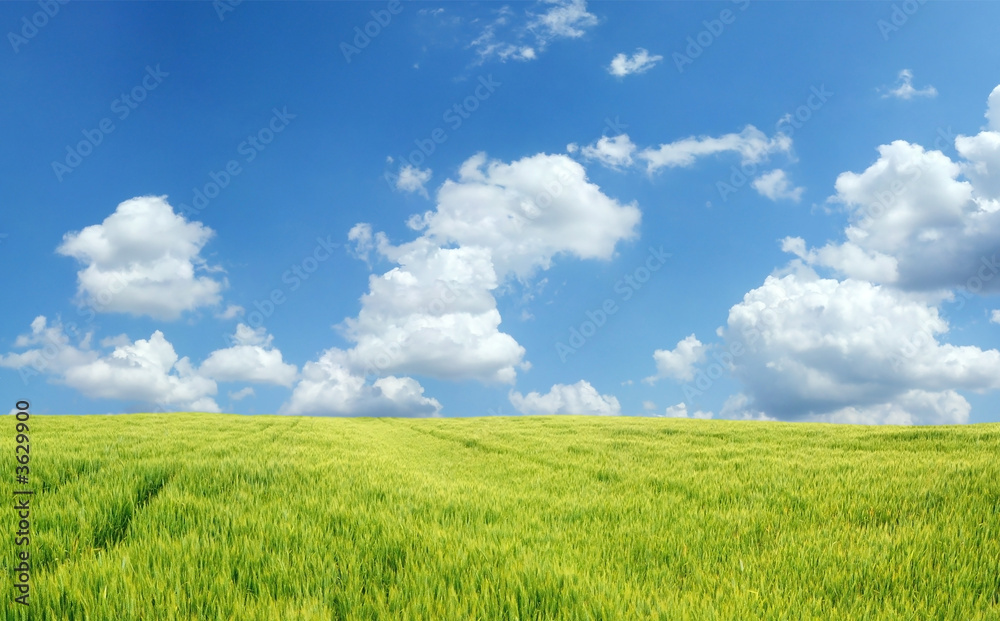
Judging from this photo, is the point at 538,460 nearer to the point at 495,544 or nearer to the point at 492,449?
the point at 492,449

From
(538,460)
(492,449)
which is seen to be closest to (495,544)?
(538,460)

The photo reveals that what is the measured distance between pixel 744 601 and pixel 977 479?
18.5ft

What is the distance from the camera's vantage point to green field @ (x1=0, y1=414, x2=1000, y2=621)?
12.1 feet

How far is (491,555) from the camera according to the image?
4.47 metres

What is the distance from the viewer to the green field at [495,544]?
3682mm

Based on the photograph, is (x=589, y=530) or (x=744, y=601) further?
(x=589, y=530)

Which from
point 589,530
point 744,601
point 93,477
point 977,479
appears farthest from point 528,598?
point 977,479

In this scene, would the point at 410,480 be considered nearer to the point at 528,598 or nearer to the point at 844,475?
the point at 528,598

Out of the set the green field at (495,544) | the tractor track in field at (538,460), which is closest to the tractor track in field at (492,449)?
the tractor track in field at (538,460)

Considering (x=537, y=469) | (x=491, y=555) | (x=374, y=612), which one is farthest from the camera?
(x=537, y=469)

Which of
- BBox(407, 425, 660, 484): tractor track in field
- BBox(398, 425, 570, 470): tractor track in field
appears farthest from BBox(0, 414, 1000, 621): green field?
BBox(398, 425, 570, 470): tractor track in field

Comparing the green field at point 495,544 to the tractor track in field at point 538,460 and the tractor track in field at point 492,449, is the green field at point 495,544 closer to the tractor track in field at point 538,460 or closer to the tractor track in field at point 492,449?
the tractor track in field at point 538,460

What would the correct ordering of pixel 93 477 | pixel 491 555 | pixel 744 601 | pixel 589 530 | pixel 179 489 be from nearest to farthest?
pixel 744 601 < pixel 491 555 < pixel 589 530 < pixel 179 489 < pixel 93 477

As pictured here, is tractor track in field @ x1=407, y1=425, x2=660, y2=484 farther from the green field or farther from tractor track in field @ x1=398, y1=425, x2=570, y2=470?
the green field
